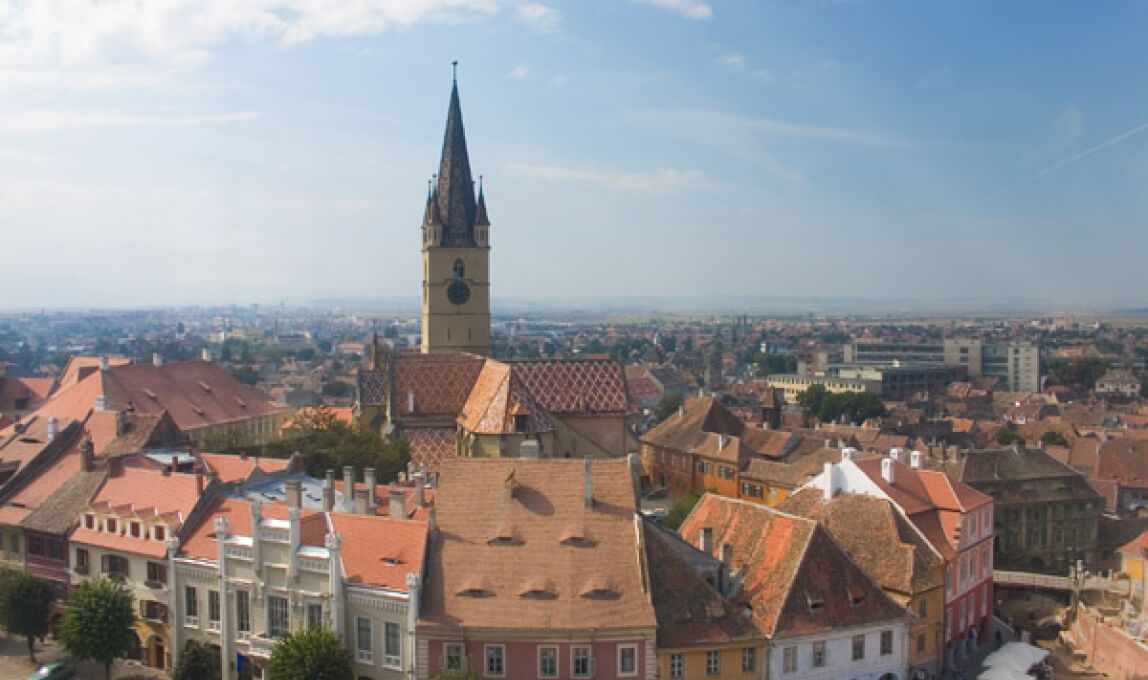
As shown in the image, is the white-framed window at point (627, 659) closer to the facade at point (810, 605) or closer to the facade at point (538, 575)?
the facade at point (538, 575)

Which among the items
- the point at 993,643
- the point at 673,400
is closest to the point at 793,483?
the point at 993,643

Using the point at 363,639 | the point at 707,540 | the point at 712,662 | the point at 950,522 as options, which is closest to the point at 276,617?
the point at 363,639

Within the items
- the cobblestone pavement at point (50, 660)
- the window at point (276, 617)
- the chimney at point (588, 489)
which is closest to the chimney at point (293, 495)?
the window at point (276, 617)

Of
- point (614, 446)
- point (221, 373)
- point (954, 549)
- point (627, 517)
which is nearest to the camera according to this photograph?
point (627, 517)

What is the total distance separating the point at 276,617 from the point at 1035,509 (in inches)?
1901

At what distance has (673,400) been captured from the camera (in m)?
146

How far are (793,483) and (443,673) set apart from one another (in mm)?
43352

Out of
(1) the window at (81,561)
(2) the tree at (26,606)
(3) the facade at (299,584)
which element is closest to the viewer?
(3) the facade at (299,584)

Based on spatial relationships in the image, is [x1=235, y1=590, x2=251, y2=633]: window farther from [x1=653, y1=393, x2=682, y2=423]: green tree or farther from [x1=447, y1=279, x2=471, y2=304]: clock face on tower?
[x1=653, y1=393, x2=682, y2=423]: green tree

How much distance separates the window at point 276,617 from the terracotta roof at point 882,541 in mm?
22167

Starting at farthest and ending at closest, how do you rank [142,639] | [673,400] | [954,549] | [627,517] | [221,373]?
[673,400] < [221,373] < [954,549] < [142,639] < [627,517]

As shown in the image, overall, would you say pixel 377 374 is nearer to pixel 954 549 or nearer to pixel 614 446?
pixel 614 446

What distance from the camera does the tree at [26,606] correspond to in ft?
136

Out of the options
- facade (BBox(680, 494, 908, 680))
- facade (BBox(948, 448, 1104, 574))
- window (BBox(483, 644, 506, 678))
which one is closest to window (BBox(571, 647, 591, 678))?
window (BBox(483, 644, 506, 678))
